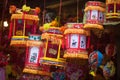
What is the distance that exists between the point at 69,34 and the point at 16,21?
1.96 ft

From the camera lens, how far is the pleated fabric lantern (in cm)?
303

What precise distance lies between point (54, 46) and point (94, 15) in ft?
1.57

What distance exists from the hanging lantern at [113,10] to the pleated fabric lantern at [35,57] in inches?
28.3

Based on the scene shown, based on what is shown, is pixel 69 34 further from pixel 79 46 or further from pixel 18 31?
pixel 18 31

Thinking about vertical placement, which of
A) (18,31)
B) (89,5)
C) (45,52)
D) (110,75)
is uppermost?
(89,5)

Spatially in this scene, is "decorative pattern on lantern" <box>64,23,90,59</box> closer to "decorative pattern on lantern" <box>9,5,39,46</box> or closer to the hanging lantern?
the hanging lantern

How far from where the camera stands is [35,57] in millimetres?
3061

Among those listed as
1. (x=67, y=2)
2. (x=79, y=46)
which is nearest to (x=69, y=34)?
(x=79, y=46)

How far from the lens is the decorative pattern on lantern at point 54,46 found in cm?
295

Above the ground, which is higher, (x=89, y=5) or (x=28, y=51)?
(x=89, y=5)

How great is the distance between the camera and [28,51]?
10.2 feet

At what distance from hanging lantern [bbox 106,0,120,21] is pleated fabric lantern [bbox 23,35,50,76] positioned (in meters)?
0.72

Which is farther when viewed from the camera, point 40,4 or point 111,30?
point 40,4

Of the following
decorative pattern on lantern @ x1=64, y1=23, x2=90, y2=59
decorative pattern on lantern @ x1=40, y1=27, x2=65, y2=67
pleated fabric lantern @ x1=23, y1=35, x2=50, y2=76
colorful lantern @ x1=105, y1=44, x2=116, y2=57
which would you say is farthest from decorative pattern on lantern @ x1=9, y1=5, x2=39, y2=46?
colorful lantern @ x1=105, y1=44, x2=116, y2=57
